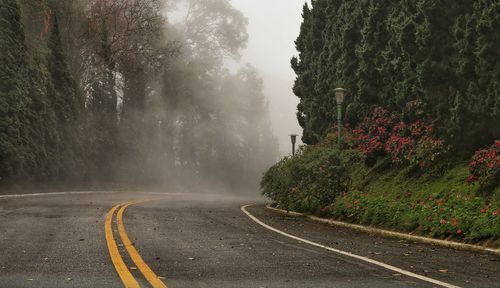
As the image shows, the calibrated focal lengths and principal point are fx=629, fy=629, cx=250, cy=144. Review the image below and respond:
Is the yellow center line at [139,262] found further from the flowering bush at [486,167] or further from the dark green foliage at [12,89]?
the dark green foliage at [12,89]

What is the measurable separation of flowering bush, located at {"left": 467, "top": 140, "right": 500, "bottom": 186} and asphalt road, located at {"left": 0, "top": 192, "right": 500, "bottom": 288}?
Result: 3133 mm

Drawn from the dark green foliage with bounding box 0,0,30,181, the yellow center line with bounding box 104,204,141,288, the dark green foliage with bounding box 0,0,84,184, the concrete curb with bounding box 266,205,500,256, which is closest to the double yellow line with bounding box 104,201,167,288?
the yellow center line with bounding box 104,204,141,288

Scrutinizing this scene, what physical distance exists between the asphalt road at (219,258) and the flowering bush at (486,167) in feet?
10.3

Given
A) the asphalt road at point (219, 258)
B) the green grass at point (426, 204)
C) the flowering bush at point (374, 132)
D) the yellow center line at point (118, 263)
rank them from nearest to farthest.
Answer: the yellow center line at point (118, 263) < the asphalt road at point (219, 258) < the green grass at point (426, 204) < the flowering bush at point (374, 132)

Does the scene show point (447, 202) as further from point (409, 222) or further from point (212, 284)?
point (212, 284)

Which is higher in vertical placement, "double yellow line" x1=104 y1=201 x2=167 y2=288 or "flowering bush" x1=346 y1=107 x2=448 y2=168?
"flowering bush" x1=346 y1=107 x2=448 y2=168

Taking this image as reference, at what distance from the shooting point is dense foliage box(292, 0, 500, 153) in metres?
16.2

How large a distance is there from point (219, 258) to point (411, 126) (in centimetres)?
1203

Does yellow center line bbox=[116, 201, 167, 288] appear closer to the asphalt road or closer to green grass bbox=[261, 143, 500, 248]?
the asphalt road

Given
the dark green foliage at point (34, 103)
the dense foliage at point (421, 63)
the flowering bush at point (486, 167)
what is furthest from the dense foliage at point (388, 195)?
the dark green foliage at point (34, 103)

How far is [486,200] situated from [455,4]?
6400 mm

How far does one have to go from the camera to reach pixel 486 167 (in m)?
14.9

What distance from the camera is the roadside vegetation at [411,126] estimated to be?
592 inches

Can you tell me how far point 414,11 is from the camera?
20.2 meters
